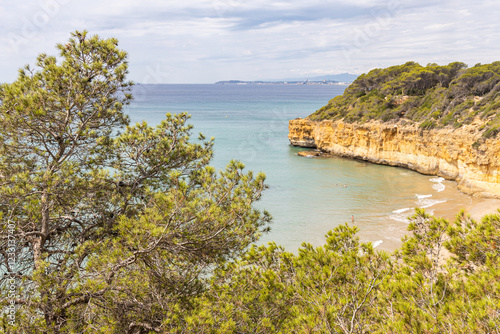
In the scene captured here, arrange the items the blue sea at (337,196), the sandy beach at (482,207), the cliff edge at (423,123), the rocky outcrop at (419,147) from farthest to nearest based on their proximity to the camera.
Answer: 1. the cliff edge at (423,123)
2. the rocky outcrop at (419,147)
3. the sandy beach at (482,207)
4. the blue sea at (337,196)

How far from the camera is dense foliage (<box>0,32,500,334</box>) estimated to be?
5.17 m

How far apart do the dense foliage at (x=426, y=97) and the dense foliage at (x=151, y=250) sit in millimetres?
25600

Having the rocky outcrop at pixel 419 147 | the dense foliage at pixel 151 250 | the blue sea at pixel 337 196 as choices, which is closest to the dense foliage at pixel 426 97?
the rocky outcrop at pixel 419 147

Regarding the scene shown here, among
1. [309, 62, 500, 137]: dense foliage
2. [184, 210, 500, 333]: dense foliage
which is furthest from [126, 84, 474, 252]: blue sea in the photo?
[184, 210, 500, 333]: dense foliage

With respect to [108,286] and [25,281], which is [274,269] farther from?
[25,281]

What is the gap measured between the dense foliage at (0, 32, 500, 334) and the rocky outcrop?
2281cm

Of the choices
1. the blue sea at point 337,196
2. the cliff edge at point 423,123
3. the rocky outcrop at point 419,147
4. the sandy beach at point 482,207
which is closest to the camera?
the blue sea at point 337,196

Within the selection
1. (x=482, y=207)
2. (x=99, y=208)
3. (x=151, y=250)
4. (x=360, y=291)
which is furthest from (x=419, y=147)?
(x=151, y=250)

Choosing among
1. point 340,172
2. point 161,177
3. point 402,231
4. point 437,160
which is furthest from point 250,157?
point 161,177

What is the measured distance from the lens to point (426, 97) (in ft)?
128

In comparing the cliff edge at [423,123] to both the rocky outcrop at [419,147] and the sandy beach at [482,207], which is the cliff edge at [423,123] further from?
the sandy beach at [482,207]

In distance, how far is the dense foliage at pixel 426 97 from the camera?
1246 inches

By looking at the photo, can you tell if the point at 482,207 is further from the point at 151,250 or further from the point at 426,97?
the point at 151,250

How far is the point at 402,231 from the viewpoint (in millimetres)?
20031
